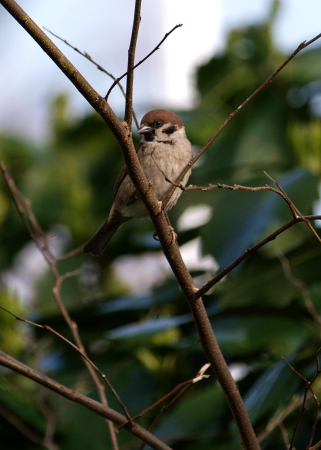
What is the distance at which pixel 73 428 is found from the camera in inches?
87.7

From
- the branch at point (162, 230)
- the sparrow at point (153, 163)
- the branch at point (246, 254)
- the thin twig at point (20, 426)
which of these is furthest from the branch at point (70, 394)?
the sparrow at point (153, 163)

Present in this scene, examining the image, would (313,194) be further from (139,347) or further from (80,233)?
(80,233)

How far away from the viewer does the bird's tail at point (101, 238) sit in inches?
89.9

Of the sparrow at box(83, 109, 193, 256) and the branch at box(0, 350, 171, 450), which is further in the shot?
the sparrow at box(83, 109, 193, 256)

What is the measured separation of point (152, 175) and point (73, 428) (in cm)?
105

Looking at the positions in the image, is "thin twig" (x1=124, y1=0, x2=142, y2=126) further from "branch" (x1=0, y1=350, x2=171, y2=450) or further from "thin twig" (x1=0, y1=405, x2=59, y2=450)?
"thin twig" (x1=0, y1=405, x2=59, y2=450)

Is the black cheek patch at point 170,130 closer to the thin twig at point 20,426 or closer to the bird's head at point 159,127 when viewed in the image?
the bird's head at point 159,127

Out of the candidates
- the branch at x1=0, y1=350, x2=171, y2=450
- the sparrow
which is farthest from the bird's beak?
the branch at x1=0, y1=350, x2=171, y2=450

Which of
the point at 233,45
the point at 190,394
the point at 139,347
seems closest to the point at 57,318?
the point at 139,347

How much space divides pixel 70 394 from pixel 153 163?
1225 mm

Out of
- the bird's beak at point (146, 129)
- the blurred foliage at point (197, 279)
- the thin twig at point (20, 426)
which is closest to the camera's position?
the thin twig at point (20, 426)

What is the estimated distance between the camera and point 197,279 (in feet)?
8.66

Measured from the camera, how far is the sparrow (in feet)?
7.00

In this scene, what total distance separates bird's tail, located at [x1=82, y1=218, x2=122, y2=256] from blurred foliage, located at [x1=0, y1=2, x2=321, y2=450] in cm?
25
